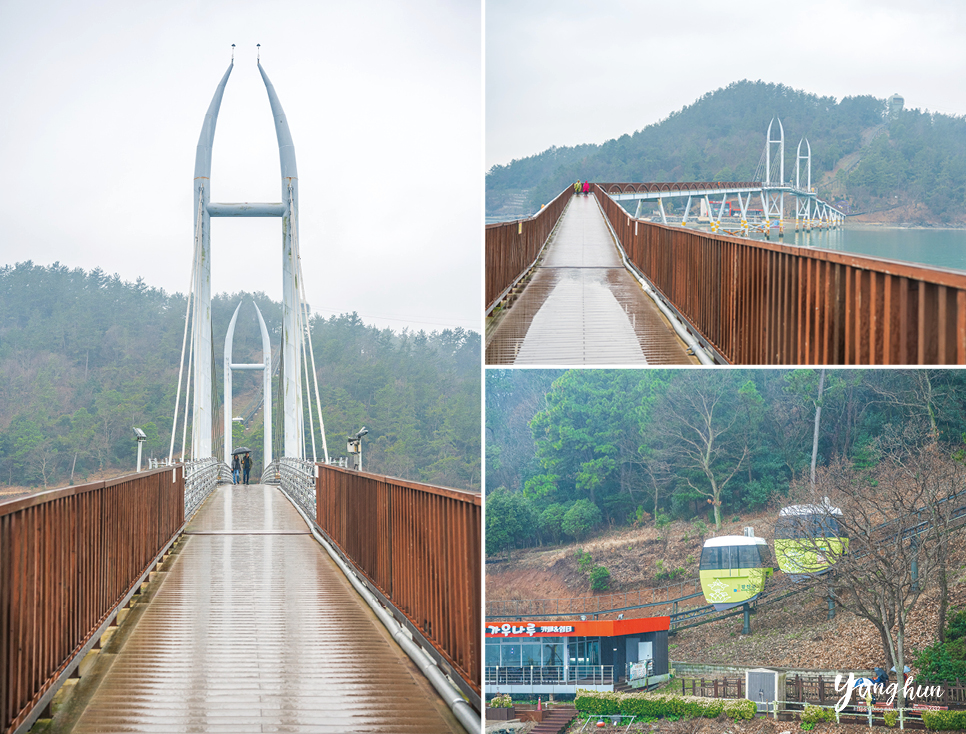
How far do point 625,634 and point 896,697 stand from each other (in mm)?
6244

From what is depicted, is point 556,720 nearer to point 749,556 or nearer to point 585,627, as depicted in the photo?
point 585,627

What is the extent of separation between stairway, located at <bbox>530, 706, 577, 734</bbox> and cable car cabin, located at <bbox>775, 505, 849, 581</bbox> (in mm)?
6656

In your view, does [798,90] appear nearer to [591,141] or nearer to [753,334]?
[591,141]

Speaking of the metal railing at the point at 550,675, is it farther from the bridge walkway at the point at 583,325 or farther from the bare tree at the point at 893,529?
the bridge walkway at the point at 583,325

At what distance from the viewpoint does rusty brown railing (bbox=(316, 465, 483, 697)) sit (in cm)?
298

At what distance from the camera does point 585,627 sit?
20375 mm

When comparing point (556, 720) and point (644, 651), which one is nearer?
point (556, 720)

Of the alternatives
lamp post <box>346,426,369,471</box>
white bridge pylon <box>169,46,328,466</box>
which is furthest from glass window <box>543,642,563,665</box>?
lamp post <box>346,426,369,471</box>

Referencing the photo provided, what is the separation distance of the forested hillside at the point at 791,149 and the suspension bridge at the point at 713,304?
28.6 m

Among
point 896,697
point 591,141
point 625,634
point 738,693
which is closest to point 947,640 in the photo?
point 896,697

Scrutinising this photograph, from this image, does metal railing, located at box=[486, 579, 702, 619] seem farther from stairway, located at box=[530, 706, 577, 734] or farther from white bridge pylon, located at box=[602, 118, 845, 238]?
white bridge pylon, located at box=[602, 118, 845, 238]

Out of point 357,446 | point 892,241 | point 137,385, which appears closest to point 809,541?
point 357,446

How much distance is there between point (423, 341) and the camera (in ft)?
284

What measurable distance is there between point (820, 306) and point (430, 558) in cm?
199
